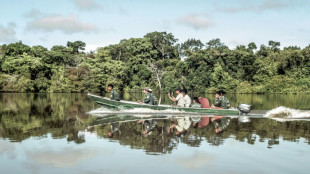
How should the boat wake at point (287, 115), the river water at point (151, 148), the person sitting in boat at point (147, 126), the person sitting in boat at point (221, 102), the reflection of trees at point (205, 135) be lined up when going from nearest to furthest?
1. the river water at point (151, 148)
2. the reflection of trees at point (205, 135)
3. the person sitting in boat at point (147, 126)
4. the boat wake at point (287, 115)
5. the person sitting in boat at point (221, 102)

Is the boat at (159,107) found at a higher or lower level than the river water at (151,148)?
higher

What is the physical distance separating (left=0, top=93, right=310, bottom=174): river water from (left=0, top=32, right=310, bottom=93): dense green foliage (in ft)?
118

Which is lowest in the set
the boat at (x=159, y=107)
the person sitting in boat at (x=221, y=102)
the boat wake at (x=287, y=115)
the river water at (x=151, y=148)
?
the river water at (x=151, y=148)

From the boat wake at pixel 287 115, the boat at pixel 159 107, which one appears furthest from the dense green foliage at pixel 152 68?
the boat wake at pixel 287 115

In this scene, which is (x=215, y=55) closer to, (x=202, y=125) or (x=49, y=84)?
(x=49, y=84)

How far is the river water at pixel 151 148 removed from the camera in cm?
696

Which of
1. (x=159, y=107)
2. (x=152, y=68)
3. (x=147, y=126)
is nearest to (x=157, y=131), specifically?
(x=147, y=126)

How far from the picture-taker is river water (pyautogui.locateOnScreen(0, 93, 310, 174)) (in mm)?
6957

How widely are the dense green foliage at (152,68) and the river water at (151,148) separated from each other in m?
36.0

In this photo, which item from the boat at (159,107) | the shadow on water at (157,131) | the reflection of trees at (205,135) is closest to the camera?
the reflection of trees at (205,135)

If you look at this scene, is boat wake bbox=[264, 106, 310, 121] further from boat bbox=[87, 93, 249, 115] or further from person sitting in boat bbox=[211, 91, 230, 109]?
person sitting in boat bbox=[211, 91, 230, 109]

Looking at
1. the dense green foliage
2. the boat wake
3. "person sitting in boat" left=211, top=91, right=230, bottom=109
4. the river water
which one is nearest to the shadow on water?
the river water

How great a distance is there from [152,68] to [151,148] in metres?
47.6

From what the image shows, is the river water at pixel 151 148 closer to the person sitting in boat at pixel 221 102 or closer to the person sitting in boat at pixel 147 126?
the person sitting in boat at pixel 147 126
